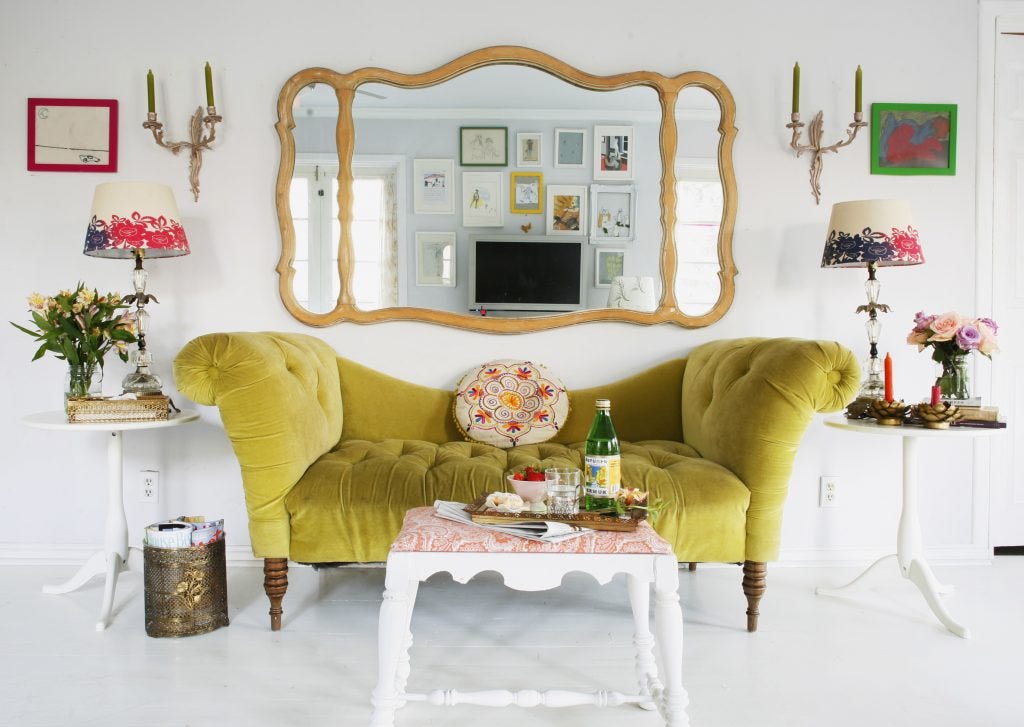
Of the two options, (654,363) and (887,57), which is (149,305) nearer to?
(654,363)

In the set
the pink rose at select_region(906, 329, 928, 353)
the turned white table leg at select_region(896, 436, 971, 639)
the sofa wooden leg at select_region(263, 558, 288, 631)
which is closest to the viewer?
the sofa wooden leg at select_region(263, 558, 288, 631)

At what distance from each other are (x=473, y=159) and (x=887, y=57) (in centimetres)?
165

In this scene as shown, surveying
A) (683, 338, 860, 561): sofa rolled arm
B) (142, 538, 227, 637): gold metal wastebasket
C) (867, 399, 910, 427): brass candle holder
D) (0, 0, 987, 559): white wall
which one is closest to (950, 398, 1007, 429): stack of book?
(867, 399, 910, 427): brass candle holder

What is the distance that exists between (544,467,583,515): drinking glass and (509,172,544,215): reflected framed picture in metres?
1.56

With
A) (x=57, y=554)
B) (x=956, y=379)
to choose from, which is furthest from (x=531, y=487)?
(x=57, y=554)

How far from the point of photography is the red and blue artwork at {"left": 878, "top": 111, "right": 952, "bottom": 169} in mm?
2805

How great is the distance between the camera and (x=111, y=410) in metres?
2.21

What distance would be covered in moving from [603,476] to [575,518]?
14 cm

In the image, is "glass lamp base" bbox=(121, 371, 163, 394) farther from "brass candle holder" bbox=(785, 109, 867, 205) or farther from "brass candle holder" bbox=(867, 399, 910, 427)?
"brass candle holder" bbox=(785, 109, 867, 205)

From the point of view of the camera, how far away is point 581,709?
1.62m

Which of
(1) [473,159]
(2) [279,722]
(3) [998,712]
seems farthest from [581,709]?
(1) [473,159]

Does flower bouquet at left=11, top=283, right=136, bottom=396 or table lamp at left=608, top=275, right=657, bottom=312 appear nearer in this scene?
flower bouquet at left=11, top=283, right=136, bottom=396

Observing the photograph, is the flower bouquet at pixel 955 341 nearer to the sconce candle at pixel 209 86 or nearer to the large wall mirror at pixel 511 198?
the large wall mirror at pixel 511 198

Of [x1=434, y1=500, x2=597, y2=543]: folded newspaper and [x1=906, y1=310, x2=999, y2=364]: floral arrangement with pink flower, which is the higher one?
[x1=906, y1=310, x2=999, y2=364]: floral arrangement with pink flower
